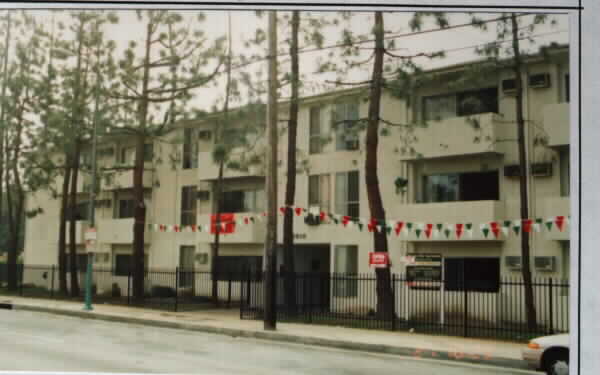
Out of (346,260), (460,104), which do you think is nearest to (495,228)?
(460,104)

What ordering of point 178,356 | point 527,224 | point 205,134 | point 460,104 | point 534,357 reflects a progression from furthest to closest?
point 205,134
point 460,104
point 527,224
point 178,356
point 534,357

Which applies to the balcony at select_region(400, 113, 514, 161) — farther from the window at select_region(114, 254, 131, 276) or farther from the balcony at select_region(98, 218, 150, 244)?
the window at select_region(114, 254, 131, 276)

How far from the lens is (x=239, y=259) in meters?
24.2

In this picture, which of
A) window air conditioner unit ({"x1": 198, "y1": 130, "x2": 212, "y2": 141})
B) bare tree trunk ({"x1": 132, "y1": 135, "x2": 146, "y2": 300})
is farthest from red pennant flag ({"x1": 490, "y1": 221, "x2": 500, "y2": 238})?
window air conditioner unit ({"x1": 198, "y1": 130, "x2": 212, "y2": 141})

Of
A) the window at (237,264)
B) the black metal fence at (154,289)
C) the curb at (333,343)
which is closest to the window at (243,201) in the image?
the window at (237,264)

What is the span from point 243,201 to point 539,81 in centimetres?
1081

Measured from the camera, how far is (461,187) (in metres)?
19.2

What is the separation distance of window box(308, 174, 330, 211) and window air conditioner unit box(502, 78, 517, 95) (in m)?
6.13

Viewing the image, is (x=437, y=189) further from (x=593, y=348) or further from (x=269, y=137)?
(x=593, y=348)

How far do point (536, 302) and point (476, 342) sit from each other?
4.14 metres

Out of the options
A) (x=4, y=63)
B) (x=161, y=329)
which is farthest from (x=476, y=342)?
(x=4, y=63)

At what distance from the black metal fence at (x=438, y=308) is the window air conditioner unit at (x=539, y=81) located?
4572 mm

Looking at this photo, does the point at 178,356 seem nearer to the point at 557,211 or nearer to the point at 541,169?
the point at 557,211

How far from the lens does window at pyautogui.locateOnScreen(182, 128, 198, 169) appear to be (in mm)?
24447
